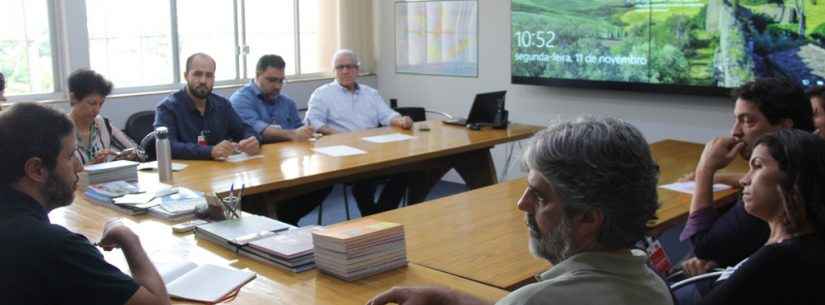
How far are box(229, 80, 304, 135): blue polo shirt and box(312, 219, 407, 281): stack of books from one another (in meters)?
3.09

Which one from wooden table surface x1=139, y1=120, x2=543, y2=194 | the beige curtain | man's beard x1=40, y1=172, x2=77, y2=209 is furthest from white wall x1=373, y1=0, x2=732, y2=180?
man's beard x1=40, y1=172, x2=77, y2=209

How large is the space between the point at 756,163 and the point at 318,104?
13.7 feet

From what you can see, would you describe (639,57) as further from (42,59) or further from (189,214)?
(42,59)

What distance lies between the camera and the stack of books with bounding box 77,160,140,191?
3.50 meters

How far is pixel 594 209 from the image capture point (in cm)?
143

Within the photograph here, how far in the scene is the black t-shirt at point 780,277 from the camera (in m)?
1.87

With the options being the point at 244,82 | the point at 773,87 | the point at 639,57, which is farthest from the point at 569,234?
the point at 244,82

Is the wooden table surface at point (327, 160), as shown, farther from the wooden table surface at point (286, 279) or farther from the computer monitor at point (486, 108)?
the wooden table surface at point (286, 279)

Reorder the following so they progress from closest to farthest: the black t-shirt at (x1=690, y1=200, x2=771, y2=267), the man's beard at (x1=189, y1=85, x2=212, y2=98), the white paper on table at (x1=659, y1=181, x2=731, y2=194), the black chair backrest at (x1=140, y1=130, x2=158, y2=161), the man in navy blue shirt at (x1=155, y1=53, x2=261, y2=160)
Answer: the black t-shirt at (x1=690, y1=200, x2=771, y2=267)
the white paper on table at (x1=659, y1=181, x2=731, y2=194)
the black chair backrest at (x1=140, y1=130, x2=158, y2=161)
the man in navy blue shirt at (x1=155, y1=53, x2=261, y2=160)
the man's beard at (x1=189, y1=85, x2=212, y2=98)

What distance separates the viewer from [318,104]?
6012 millimetres

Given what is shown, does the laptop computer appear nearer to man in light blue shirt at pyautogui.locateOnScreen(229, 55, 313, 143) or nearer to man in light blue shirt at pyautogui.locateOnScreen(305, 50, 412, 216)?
man in light blue shirt at pyautogui.locateOnScreen(305, 50, 412, 216)

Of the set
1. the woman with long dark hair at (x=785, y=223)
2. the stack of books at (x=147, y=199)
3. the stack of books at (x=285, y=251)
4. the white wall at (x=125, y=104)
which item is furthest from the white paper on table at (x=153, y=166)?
the woman with long dark hair at (x=785, y=223)

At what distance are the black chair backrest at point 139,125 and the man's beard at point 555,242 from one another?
494cm

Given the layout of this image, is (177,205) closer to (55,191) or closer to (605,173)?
→ (55,191)
